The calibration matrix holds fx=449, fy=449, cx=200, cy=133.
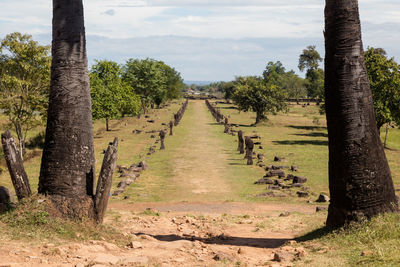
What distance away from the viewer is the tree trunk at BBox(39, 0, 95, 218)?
9398mm

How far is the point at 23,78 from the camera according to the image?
2853 cm

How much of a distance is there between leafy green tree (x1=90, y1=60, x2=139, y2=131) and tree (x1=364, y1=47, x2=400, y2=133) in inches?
938

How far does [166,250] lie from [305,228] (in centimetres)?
405

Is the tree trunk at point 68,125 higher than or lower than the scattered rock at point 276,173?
higher

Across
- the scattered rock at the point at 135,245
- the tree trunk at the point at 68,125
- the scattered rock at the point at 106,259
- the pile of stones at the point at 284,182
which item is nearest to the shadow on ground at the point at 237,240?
the scattered rock at the point at 135,245

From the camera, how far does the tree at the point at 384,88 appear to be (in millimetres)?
34844

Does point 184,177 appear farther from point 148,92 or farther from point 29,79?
point 148,92

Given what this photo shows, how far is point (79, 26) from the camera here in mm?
9727

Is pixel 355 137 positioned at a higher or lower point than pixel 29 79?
lower

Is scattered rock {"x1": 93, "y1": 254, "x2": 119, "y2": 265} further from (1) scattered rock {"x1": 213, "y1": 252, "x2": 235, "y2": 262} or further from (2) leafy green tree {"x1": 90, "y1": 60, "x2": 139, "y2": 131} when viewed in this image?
(2) leafy green tree {"x1": 90, "y1": 60, "x2": 139, "y2": 131}

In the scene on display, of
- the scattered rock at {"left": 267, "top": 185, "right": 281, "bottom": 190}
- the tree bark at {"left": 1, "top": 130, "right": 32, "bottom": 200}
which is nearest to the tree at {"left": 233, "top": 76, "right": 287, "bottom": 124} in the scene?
the scattered rock at {"left": 267, "top": 185, "right": 281, "bottom": 190}

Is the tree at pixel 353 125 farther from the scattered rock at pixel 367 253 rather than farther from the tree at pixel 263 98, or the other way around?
the tree at pixel 263 98

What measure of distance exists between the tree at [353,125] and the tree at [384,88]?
1070 inches

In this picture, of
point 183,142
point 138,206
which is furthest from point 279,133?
point 138,206
